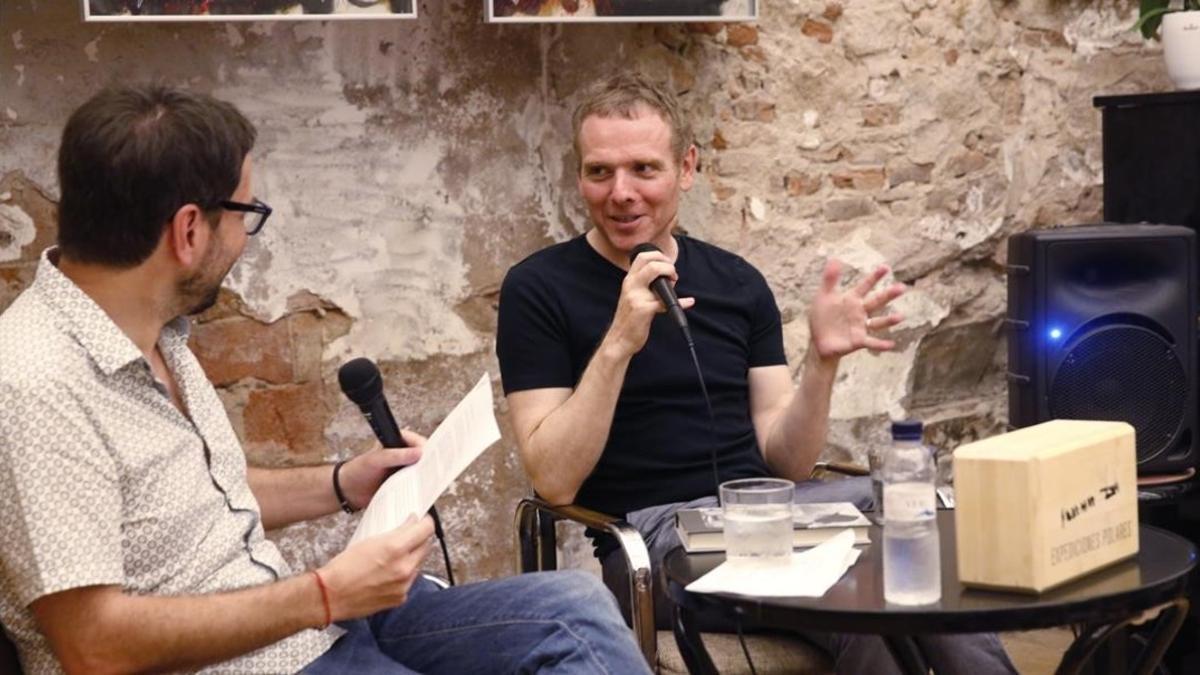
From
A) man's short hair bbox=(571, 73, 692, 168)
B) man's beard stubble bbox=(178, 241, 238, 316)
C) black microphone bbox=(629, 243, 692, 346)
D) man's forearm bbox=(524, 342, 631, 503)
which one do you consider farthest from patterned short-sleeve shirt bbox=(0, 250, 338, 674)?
man's short hair bbox=(571, 73, 692, 168)

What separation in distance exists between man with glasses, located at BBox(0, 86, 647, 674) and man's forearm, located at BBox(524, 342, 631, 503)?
1.70ft

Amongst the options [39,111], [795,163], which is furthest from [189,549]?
[795,163]

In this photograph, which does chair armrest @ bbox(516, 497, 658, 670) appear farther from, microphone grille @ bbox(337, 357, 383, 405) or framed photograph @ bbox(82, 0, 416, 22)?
framed photograph @ bbox(82, 0, 416, 22)

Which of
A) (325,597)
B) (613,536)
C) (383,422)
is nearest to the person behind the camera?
(325,597)

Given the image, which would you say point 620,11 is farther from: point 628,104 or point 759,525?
point 759,525

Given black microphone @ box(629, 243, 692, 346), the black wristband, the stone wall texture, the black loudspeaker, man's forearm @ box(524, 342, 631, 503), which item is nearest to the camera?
the black wristband

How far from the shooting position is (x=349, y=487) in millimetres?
2713

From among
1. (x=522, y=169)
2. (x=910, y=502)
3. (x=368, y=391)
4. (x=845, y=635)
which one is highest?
(x=522, y=169)

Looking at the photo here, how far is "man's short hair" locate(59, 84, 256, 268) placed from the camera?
2.21 m

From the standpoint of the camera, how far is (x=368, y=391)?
99.7 inches

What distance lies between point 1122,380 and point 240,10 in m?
1.99

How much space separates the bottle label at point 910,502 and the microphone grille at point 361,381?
2.48 ft

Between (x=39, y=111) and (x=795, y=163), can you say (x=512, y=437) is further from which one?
(x=39, y=111)

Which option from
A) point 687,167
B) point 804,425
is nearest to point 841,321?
point 804,425
